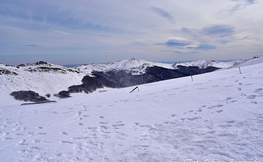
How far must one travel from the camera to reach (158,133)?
6.07m

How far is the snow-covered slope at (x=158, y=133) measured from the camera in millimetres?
4397

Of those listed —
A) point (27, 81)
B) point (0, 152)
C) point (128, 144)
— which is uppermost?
point (27, 81)

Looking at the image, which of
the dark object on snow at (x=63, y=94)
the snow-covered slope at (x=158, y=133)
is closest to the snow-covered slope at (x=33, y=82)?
the dark object on snow at (x=63, y=94)

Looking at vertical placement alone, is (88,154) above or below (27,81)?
below

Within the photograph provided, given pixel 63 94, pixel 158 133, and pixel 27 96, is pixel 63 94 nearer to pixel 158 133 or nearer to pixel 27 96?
pixel 27 96

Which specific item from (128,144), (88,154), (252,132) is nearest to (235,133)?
(252,132)

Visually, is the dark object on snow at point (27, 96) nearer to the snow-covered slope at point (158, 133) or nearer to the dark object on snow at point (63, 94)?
the dark object on snow at point (63, 94)

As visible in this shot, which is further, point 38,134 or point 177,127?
point 38,134

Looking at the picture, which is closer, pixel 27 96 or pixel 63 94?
pixel 27 96

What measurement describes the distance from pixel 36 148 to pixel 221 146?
7169 mm

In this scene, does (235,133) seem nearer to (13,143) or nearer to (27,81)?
(13,143)

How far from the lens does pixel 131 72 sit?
502 ft

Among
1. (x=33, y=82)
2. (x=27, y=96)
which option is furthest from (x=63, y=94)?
(x=33, y=82)

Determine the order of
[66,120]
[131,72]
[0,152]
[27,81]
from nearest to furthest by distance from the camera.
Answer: [0,152] < [66,120] < [27,81] < [131,72]
